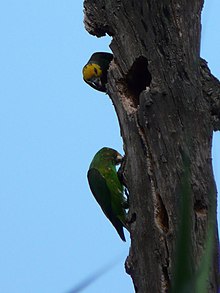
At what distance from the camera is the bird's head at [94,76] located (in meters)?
4.01

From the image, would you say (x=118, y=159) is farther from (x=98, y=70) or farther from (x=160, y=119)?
(x=160, y=119)

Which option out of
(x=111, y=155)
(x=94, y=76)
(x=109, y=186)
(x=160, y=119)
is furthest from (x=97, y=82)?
(x=160, y=119)

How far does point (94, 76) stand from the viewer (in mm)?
4059

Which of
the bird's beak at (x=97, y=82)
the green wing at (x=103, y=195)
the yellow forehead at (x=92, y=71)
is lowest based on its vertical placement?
the green wing at (x=103, y=195)

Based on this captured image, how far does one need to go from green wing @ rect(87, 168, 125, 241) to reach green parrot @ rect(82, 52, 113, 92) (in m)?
0.60

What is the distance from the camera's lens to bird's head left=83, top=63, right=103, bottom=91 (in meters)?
4.01

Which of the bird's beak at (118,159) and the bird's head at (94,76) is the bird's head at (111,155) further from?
the bird's head at (94,76)

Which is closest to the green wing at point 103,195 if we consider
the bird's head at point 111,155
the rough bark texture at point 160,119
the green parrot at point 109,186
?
the green parrot at point 109,186

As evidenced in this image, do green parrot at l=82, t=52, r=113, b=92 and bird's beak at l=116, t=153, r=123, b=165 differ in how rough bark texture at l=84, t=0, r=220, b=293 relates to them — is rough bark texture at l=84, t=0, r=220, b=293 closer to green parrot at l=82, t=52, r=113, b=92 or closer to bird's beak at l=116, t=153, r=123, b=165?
green parrot at l=82, t=52, r=113, b=92

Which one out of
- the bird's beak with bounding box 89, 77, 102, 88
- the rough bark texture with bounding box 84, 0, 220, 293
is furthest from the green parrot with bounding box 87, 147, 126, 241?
the rough bark texture with bounding box 84, 0, 220, 293

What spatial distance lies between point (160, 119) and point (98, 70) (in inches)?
45.1

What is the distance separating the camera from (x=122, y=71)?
3336 mm

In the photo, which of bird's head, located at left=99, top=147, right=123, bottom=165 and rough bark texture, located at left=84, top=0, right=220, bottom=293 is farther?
bird's head, located at left=99, top=147, right=123, bottom=165

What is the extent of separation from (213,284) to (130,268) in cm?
58
